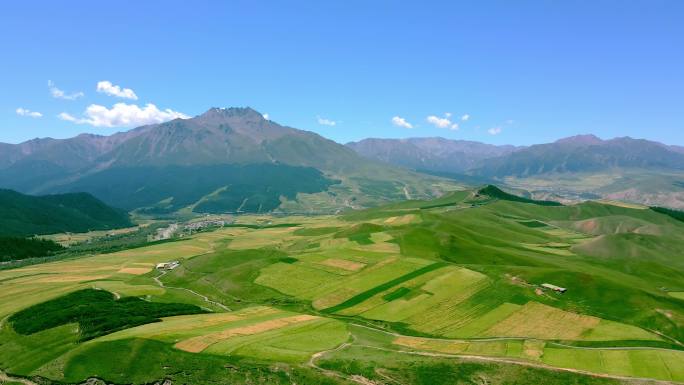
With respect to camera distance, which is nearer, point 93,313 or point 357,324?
point 357,324

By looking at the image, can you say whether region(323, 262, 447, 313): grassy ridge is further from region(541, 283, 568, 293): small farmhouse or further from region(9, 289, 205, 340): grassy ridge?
region(9, 289, 205, 340): grassy ridge

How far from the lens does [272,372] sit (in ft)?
246

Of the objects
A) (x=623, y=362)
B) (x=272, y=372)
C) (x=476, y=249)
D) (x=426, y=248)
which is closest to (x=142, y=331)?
(x=272, y=372)

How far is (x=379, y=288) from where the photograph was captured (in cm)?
13088

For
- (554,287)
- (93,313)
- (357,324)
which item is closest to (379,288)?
(357,324)

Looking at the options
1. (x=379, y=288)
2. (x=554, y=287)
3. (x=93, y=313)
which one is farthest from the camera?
(x=379, y=288)

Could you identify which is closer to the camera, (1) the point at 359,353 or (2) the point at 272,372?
(2) the point at 272,372

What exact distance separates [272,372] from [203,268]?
113086mm

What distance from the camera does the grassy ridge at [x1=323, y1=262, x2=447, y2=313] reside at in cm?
12200

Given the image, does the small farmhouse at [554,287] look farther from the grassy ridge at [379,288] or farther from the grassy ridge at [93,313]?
the grassy ridge at [93,313]

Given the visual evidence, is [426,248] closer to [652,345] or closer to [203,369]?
[652,345]

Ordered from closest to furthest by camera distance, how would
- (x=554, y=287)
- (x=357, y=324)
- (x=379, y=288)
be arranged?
(x=357, y=324), (x=554, y=287), (x=379, y=288)

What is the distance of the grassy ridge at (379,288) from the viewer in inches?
4803

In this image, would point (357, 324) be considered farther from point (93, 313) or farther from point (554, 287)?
point (93, 313)
